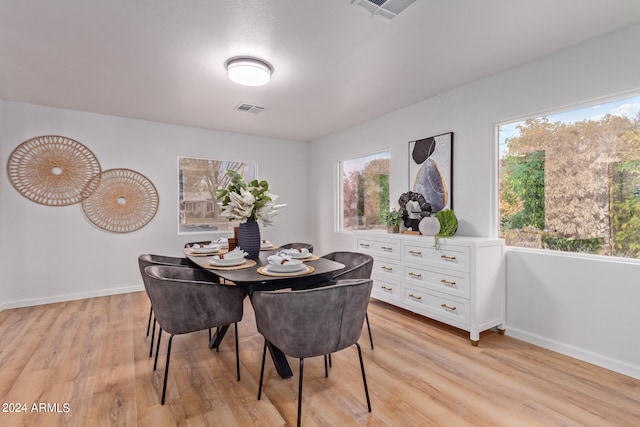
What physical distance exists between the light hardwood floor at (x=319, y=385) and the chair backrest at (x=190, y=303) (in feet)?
1.44

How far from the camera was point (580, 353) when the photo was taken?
2.40 meters

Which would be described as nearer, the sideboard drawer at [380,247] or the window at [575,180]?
the window at [575,180]

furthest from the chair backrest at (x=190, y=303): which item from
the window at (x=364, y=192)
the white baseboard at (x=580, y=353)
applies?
the window at (x=364, y=192)

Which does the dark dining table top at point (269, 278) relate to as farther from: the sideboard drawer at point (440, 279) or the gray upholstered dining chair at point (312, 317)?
the sideboard drawer at point (440, 279)

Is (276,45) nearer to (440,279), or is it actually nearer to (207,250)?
(207,250)

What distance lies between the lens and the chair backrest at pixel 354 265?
2.39 m

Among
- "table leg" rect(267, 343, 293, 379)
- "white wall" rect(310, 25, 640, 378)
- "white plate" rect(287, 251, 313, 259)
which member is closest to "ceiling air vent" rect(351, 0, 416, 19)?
"white wall" rect(310, 25, 640, 378)

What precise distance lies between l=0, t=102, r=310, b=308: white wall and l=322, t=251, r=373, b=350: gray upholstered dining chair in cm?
301

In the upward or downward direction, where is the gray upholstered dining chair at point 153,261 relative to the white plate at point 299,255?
downward

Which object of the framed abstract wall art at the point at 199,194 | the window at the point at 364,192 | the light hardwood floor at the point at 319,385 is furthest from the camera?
the framed abstract wall art at the point at 199,194

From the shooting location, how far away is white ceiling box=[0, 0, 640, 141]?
6.45 ft

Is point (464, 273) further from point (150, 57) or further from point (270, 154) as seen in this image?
point (270, 154)

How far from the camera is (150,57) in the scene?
8.44 feet

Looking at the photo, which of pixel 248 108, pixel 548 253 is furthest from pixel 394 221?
pixel 248 108
